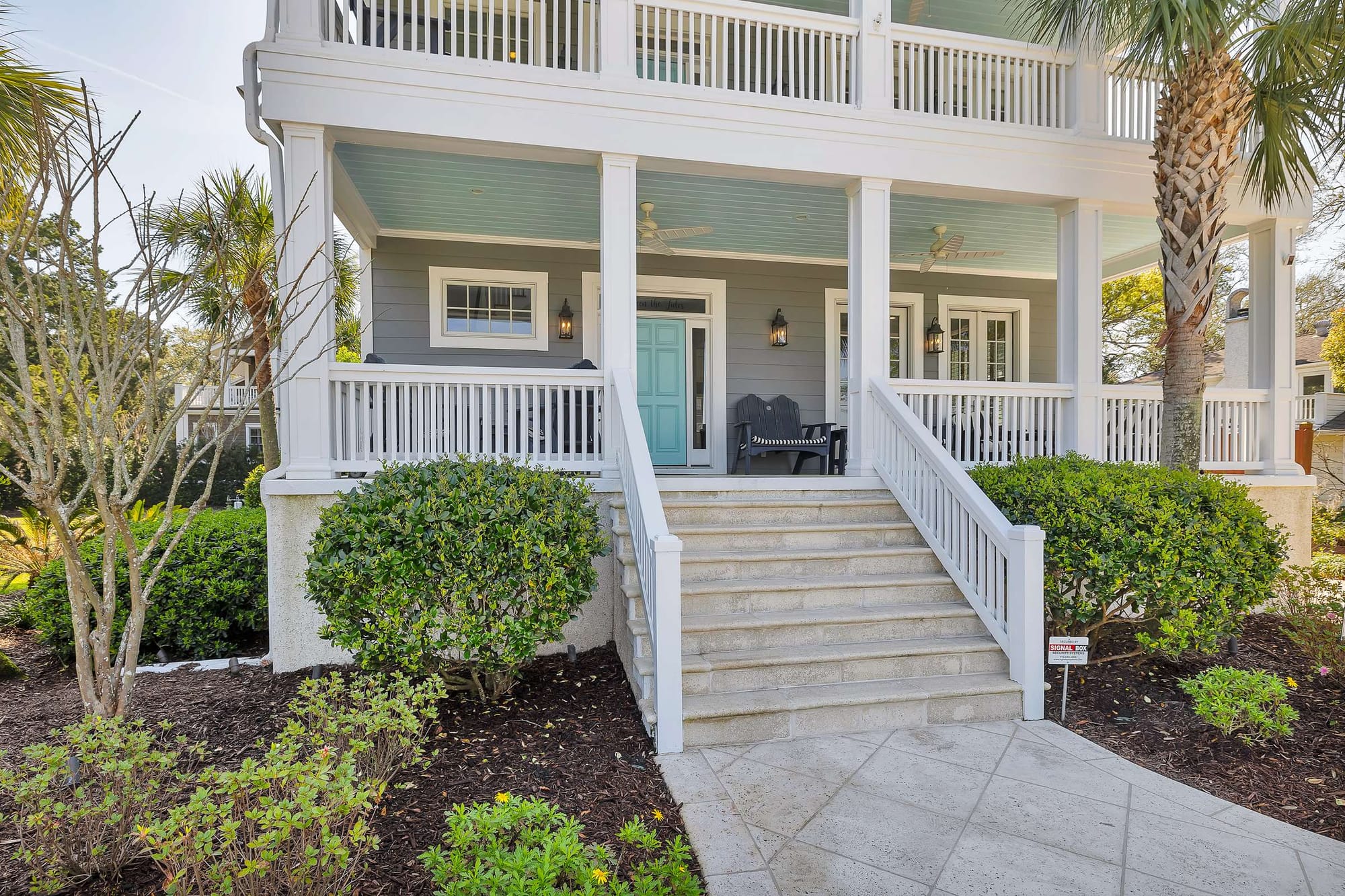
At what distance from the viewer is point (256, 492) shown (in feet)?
34.2

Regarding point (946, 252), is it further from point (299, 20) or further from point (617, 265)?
point (299, 20)

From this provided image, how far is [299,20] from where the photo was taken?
443 cm

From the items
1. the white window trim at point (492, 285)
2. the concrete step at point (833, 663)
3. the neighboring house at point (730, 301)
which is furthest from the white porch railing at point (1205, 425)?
the white window trim at point (492, 285)

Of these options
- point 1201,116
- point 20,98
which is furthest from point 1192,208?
point 20,98

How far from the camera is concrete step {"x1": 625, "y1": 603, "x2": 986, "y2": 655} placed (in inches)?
147

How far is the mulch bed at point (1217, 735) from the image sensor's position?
9.42 feet

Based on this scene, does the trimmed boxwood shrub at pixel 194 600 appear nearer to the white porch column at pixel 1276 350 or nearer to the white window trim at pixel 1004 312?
the white window trim at pixel 1004 312

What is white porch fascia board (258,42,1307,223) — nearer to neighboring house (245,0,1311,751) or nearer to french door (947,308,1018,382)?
neighboring house (245,0,1311,751)

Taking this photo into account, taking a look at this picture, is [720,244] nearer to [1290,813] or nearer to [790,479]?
[790,479]

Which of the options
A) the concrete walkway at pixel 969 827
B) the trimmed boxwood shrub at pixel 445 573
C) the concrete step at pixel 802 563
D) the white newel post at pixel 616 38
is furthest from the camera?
the white newel post at pixel 616 38

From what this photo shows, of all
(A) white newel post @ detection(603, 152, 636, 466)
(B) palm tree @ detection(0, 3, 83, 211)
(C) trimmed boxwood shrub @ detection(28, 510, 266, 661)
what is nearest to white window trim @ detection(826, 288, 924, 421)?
(A) white newel post @ detection(603, 152, 636, 466)

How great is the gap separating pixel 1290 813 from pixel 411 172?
256 inches

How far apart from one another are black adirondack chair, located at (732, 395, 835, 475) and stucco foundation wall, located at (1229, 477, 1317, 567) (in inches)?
143

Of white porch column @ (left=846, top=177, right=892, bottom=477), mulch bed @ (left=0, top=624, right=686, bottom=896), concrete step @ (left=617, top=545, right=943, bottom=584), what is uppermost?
white porch column @ (left=846, top=177, right=892, bottom=477)
